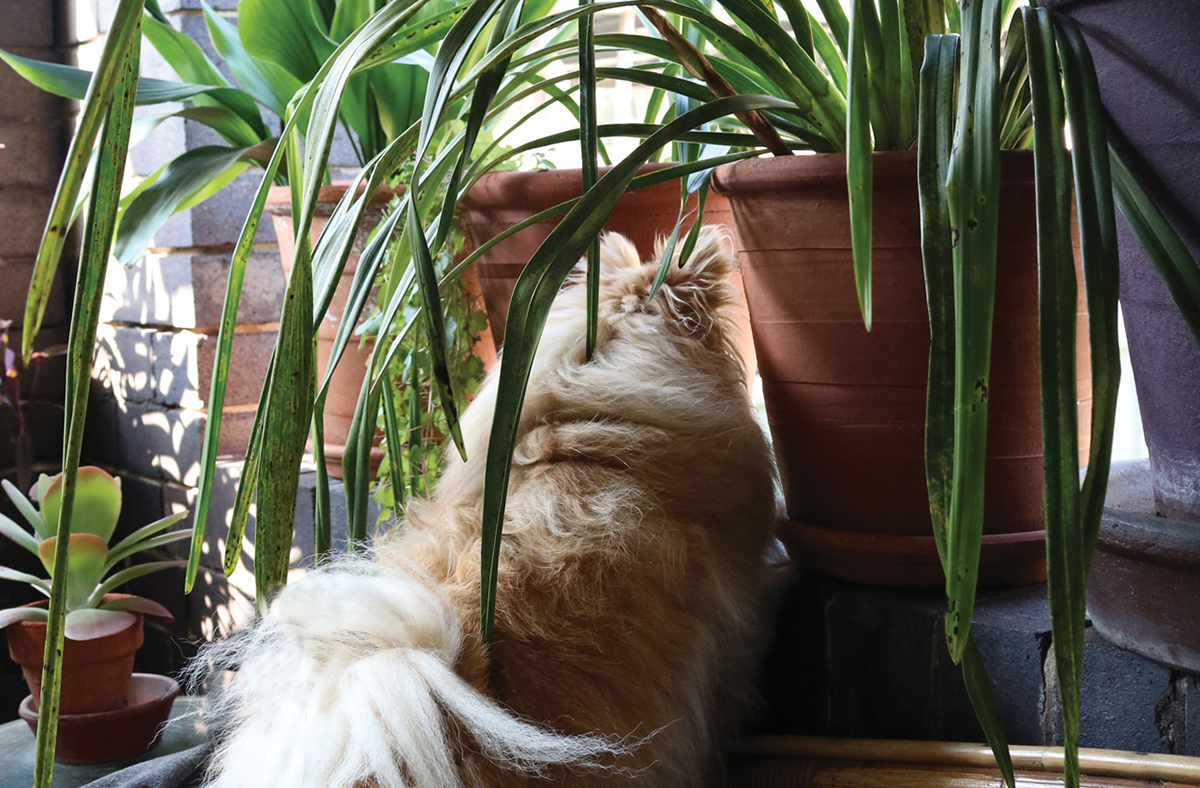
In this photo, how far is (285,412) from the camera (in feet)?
1.75

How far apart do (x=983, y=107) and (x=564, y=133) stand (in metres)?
0.51

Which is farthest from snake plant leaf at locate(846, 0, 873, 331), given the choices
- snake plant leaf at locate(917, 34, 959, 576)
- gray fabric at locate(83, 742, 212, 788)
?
gray fabric at locate(83, 742, 212, 788)

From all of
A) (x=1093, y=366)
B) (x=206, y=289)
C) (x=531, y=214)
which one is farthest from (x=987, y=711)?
(x=206, y=289)

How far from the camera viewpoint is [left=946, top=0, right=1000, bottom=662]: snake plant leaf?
44cm

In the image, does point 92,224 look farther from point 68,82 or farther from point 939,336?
point 68,82

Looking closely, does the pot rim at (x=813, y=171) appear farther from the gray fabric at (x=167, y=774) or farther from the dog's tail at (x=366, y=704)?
the gray fabric at (x=167, y=774)

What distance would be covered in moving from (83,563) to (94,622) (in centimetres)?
8

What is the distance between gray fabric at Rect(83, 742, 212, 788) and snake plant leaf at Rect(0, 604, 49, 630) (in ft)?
1.00

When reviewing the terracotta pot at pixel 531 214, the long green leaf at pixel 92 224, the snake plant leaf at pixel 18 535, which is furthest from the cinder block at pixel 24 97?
the long green leaf at pixel 92 224

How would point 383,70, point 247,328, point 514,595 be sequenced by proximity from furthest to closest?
point 247,328, point 383,70, point 514,595

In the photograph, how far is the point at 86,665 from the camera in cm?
124

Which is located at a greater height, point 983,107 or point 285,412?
point 983,107

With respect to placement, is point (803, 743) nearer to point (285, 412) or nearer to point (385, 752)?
point (385, 752)

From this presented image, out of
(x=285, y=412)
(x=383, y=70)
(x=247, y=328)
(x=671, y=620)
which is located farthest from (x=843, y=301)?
(x=247, y=328)
